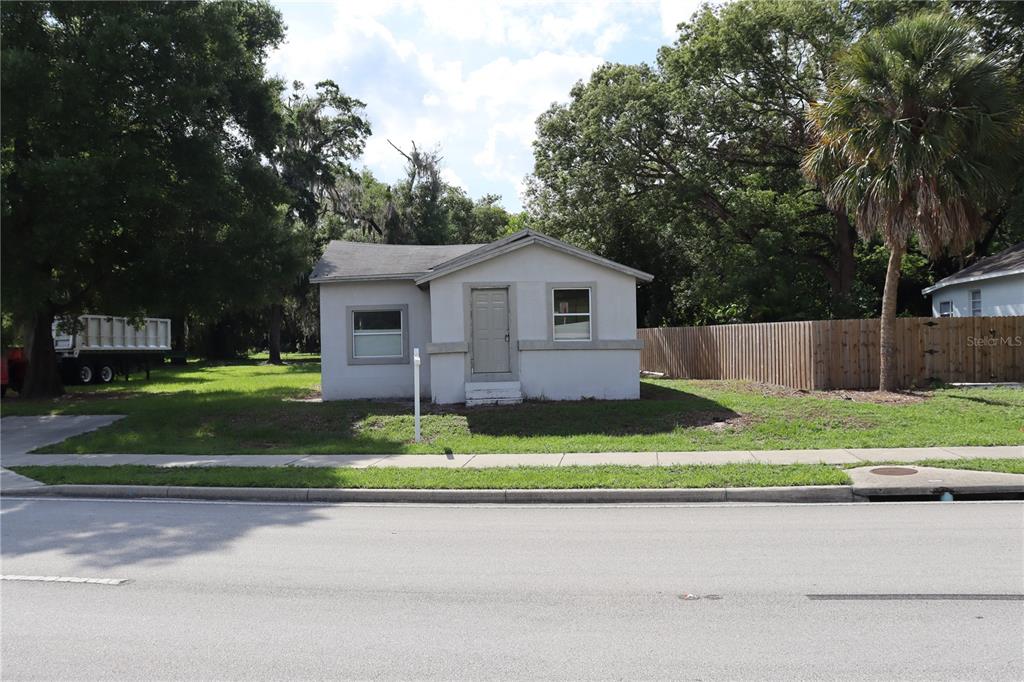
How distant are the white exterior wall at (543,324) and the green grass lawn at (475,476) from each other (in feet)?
19.9

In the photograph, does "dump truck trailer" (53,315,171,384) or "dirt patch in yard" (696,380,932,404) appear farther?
"dump truck trailer" (53,315,171,384)

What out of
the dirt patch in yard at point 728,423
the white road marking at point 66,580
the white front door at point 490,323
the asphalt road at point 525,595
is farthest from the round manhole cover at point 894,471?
the white road marking at point 66,580

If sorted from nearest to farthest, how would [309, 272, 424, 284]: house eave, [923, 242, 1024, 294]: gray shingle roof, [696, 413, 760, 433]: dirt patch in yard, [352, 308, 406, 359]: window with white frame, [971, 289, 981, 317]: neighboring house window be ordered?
[696, 413, 760, 433]: dirt patch in yard, [309, 272, 424, 284]: house eave, [352, 308, 406, 359]: window with white frame, [923, 242, 1024, 294]: gray shingle roof, [971, 289, 981, 317]: neighboring house window

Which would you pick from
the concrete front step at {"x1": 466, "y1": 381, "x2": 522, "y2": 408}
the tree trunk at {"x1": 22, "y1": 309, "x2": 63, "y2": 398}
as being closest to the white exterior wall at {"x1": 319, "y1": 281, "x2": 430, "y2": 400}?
the concrete front step at {"x1": 466, "y1": 381, "x2": 522, "y2": 408}

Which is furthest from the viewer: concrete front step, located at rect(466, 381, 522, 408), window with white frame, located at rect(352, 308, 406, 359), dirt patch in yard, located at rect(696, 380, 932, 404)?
window with white frame, located at rect(352, 308, 406, 359)

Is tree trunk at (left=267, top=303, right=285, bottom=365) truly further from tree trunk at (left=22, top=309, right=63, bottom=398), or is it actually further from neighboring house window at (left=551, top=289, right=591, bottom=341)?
neighboring house window at (left=551, top=289, right=591, bottom=341)

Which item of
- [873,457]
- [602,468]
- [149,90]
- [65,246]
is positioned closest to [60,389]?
[65,246]

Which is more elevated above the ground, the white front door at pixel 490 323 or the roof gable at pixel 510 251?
the roof gable at pixel 510 251

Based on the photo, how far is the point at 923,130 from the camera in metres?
17.2

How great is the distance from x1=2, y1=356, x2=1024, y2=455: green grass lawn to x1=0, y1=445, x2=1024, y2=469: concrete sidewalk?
Result: 47cm

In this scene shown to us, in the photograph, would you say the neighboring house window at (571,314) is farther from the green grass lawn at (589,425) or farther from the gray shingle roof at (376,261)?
the gray shingle roof at (376,261)

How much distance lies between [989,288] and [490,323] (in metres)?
15.9

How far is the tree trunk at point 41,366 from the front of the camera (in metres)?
23.4

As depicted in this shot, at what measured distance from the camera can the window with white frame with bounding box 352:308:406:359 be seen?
20.5m
